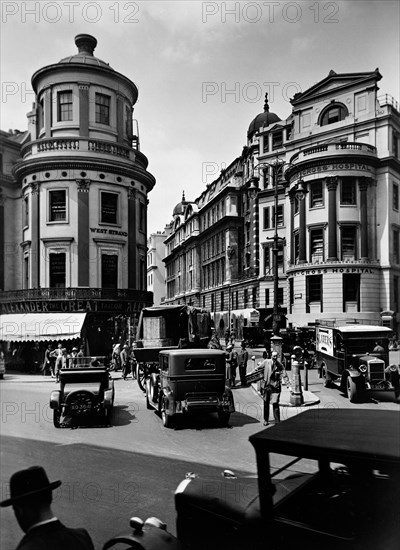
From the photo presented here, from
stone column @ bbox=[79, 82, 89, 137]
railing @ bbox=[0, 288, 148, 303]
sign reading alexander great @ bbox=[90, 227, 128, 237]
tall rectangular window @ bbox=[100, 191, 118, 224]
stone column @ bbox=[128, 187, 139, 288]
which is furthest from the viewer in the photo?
stone column @ bbox=[128, 187, 139, 288]

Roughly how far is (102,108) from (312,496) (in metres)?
7.66

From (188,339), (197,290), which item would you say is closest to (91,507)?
(188,339)

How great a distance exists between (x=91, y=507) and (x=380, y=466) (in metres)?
4.38

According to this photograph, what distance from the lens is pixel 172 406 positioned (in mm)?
10656

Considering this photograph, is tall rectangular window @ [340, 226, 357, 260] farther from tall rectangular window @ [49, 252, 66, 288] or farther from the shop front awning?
tall rectangular window @ [49, 252, 66, 288]

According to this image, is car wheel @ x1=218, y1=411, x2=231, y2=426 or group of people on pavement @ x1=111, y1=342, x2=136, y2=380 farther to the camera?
group of people on pavement @ x1=111, y1=342, x2=136, y2=380

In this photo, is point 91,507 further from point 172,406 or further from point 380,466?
point 172,406

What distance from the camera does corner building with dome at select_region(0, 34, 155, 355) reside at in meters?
7.52

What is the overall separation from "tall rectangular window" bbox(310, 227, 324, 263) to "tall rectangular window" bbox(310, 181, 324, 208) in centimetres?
212

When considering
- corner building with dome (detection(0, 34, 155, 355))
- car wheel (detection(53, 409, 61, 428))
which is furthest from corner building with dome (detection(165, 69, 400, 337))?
car wheel (detection(53, 409, 61, 428))

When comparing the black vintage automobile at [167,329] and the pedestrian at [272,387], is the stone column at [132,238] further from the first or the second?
the pedestrian at [272,387]

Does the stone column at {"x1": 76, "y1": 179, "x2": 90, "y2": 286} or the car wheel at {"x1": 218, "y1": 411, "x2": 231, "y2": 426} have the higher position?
the stone column at {"x1": 76, "y1": 179, "x2": 90, "y2": 286}

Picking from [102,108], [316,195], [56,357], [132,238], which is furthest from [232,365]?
[316,195]

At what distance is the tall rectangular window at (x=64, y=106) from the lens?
→ 7.52m
